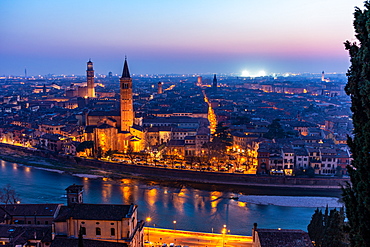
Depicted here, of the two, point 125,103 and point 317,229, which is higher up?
point 125,103

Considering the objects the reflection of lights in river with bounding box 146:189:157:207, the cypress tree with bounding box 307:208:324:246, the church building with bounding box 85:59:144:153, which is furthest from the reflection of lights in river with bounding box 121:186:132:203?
the cypress tree with bounding box 307:208:324:246

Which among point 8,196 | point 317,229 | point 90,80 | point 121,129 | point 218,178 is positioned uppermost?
point 90,80

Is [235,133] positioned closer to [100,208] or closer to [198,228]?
[198,228]

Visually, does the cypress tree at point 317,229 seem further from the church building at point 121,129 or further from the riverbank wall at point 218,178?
the church building at point 121,129

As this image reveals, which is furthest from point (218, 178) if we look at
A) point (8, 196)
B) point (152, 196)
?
point (8, 196)

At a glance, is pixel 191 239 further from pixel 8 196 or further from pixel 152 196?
pixel 8 196

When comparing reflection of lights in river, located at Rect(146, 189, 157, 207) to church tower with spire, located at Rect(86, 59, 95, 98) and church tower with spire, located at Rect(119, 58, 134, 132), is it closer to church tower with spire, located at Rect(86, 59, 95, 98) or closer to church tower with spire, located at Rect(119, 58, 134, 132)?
church tower with spire, located at Rect(119, 58, 134, 132)
